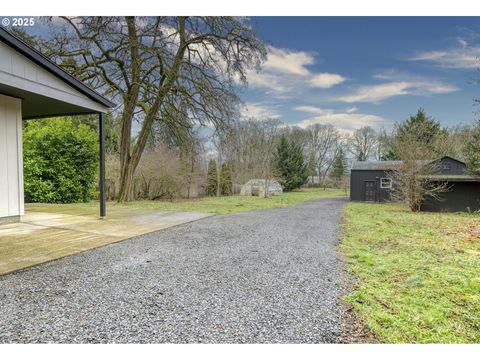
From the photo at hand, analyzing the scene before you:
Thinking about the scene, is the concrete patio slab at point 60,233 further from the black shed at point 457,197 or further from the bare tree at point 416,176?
the black shed at point 457,197

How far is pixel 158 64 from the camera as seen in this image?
10.6 metres

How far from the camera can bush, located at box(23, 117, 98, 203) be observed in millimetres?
8927

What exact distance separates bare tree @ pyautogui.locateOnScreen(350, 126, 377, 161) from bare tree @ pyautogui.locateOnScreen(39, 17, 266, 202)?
37.6ft

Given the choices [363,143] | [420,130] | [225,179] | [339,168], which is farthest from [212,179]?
[420,130]

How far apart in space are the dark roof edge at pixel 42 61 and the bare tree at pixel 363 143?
1646 centimetres

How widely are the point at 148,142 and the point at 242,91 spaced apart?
4.27 meters

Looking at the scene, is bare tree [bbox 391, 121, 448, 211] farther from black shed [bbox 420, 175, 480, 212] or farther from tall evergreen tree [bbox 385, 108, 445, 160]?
tall evergreen tree [bbox 385, 108, 445, 160]

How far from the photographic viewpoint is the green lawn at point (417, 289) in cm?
195

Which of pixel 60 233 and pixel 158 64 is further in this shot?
pixel 158 64

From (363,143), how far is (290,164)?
5994 mm

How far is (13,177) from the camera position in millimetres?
5215

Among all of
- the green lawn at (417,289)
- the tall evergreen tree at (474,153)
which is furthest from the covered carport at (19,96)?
the tall evergreen tree at (474,153)

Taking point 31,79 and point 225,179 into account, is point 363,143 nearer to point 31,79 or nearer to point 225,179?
point 225,179
